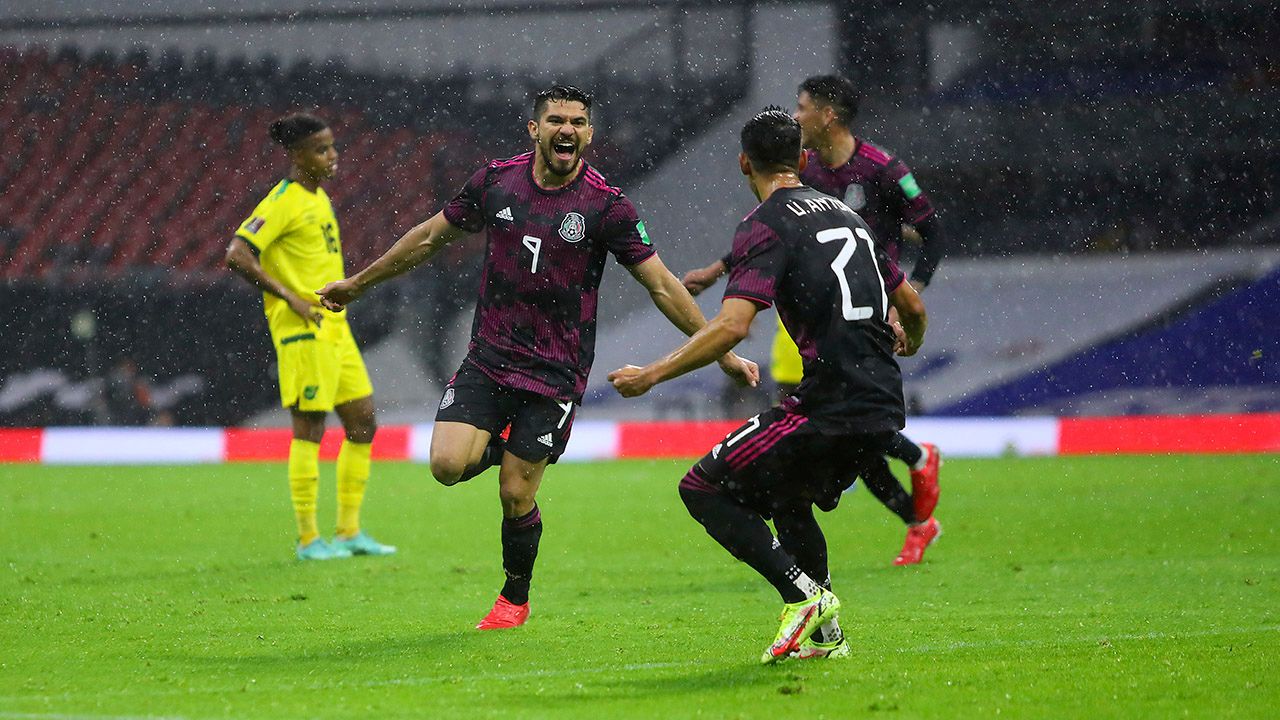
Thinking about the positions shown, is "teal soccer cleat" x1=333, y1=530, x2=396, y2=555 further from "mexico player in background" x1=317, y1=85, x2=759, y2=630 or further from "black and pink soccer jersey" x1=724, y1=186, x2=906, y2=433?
"black and pink soccer jersey" x1=724, y1=186, x2=906, y2=433

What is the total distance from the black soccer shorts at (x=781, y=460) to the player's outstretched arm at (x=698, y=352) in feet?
1.03

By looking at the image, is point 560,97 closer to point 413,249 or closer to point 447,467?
point 413,249

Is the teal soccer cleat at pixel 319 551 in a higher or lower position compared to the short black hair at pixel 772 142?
lower

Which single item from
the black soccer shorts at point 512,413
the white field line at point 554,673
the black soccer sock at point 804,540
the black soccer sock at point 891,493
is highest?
the black soccer shorts at point 512,413

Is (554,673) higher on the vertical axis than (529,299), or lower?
lower

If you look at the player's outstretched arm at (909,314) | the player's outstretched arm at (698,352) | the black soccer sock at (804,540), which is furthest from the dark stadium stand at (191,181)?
the player's outstretched arm at (698,352)

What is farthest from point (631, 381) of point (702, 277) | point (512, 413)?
point (702, 277)

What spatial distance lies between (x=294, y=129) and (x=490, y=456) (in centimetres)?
320

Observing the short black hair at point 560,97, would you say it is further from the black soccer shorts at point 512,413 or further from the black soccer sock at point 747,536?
the black soccer sock at point 747,536

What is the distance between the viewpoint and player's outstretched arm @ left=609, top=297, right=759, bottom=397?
4630 mm

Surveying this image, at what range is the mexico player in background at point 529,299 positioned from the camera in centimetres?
583

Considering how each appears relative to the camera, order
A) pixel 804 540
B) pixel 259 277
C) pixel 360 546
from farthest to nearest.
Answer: pixel 360 546
pixel 259 277
pixel 804 540

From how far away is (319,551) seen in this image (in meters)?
8.28

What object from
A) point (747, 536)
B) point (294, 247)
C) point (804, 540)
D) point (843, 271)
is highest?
point (843, 271)
